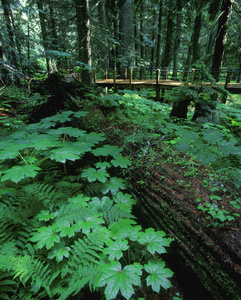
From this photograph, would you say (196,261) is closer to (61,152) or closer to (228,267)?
(228,267)

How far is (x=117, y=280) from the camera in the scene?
1.19 metres

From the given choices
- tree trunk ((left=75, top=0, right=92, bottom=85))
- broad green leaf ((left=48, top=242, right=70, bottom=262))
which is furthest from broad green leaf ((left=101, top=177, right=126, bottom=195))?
tree trunk ((left=75, top=0, right=92, bottom=85))

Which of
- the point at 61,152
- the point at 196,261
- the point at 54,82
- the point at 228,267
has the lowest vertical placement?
the point at 196,261

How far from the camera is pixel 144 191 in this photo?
6.73 feet

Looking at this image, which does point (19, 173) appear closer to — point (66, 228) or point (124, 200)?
point (66, 228)

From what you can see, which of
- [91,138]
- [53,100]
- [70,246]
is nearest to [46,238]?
[70,246]

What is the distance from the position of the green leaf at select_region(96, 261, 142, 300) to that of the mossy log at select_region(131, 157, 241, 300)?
548 mm

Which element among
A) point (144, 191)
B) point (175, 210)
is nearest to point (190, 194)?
point (175, 210)

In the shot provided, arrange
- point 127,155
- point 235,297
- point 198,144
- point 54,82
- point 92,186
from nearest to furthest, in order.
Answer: point 235,297 → point 92,186 → point 198,144 → point 127,155 → point 54,82

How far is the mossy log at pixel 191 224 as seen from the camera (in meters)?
1.26

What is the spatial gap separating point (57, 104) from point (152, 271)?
12.5 feet

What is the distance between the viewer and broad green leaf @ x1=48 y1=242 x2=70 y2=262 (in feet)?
4.29

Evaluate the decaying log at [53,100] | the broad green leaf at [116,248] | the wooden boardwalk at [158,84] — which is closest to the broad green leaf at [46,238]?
the broad green leaf at [116,248]

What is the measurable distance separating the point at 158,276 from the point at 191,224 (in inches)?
20.9
